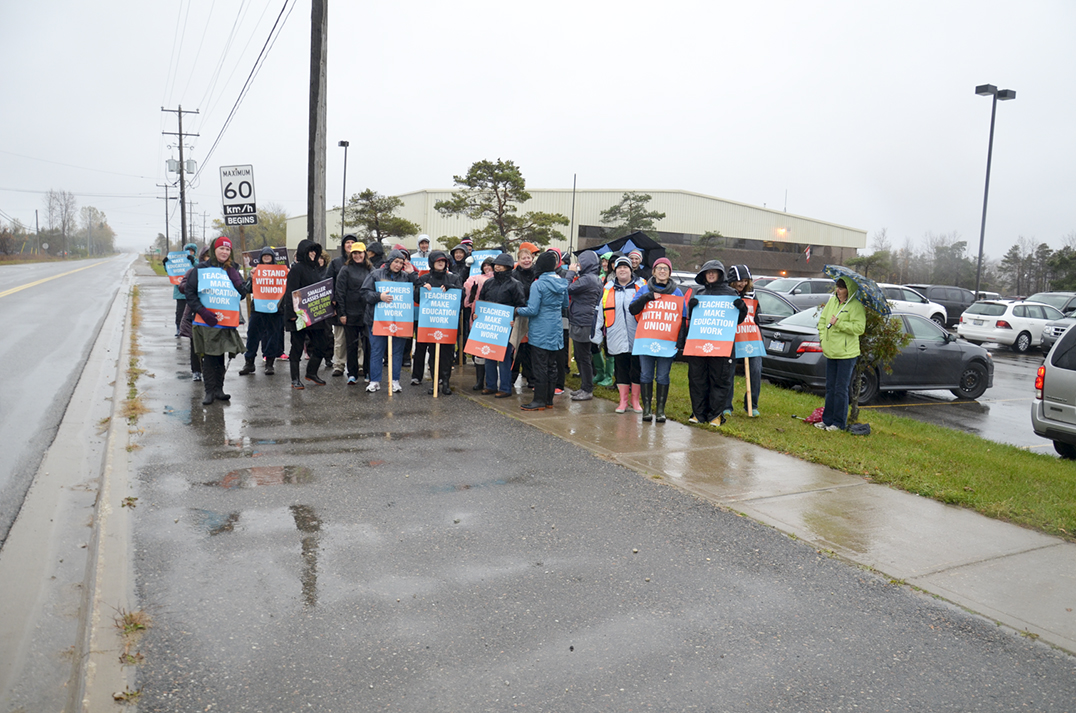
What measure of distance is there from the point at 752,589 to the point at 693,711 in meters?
1.38

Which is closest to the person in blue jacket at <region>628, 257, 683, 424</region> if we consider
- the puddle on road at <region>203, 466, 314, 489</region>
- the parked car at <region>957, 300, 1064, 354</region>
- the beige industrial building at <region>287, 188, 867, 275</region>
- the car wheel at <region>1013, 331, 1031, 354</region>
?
the puddle on road at <region>203, 466, 314, 489</region>

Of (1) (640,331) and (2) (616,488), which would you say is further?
(1) (640,331)

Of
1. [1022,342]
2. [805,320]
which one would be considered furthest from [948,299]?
[805,320]

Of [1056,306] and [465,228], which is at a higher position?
[465,228]

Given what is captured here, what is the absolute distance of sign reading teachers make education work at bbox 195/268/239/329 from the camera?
9.10 meters

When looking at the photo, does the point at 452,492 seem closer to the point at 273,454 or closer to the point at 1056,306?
the point at 273,454

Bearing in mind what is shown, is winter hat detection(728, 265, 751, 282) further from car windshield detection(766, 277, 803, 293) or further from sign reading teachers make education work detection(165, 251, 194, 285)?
car windshield detection(766, 277, 803, 293)

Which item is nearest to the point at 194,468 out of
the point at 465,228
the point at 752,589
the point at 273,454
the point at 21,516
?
the point at 273,454

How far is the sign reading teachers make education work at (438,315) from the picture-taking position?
10.6 m

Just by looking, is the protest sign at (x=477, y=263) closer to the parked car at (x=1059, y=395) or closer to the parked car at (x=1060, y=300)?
the parked car at (x=1059, y=395)

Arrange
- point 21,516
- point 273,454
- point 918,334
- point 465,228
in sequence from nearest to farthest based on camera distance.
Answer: point 21,516 → point 273,454 → point 918,334 → point 465,228

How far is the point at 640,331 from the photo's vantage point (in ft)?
30.0

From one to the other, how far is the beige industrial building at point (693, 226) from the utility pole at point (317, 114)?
4847 cm

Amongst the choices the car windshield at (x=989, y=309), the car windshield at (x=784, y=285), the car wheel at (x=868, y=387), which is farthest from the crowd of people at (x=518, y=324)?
the car windshield at (x=989, y=309)
